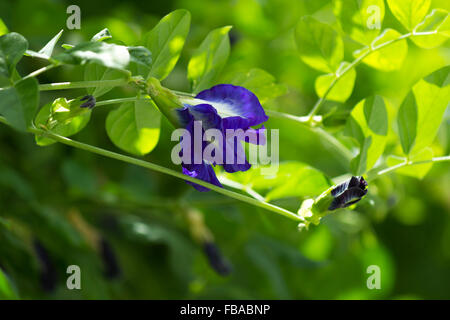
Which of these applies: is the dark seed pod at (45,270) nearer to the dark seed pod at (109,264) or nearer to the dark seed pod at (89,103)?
the dark seed pod at (109,264)

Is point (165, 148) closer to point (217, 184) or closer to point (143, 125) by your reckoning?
point (143, 125)

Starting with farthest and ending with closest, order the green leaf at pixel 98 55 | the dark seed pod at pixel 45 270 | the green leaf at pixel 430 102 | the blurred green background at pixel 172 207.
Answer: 1. the blurred green background at pixel 172 207
2. the dark seed pod at pixel 45 270
3. the green leaf at pixel 430 102
4. the green leaf at pixel 98 55

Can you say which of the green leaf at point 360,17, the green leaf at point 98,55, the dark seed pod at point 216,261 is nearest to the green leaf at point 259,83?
the green leaf at point 360,17

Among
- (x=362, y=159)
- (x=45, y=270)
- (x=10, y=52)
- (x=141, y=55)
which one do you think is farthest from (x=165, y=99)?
(x=45, y=270)

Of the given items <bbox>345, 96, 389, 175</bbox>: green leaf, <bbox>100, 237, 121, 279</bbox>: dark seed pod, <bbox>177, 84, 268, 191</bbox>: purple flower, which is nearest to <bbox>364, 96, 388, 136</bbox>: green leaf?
<bbox>345, 96, 389, 175</bbox>: green leaf

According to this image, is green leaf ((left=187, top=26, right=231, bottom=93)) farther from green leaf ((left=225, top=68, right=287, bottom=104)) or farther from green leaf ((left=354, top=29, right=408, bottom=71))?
green leaf ((left=354, top=29, right=408, bottom=71))

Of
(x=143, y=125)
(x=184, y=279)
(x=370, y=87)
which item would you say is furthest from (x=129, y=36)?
(x=370, y=87)
